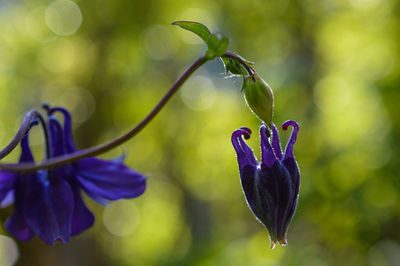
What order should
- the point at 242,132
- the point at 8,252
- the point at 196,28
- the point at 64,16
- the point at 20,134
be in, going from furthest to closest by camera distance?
the point at 64,16, the point at 8,252, the point at 242,132, the point at 196,28, the point at 20,134

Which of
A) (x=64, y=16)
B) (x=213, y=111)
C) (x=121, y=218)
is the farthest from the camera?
(x=121, y=218)

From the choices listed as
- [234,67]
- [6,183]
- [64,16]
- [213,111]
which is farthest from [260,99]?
[213,111]

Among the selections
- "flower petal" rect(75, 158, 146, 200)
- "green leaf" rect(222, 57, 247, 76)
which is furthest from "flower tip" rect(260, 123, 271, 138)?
"flower petal" rect(75, 158, 146, 200)

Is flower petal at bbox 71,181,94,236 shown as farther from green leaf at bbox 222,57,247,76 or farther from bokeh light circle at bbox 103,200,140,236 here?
bokeh light circle at bbox 103,200,140,236

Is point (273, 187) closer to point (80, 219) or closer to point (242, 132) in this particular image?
point (242, 132)

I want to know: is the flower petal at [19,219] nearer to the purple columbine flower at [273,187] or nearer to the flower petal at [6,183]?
the flower petal at [6,183]

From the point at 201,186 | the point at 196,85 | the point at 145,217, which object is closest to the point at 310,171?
the point at 196,85
